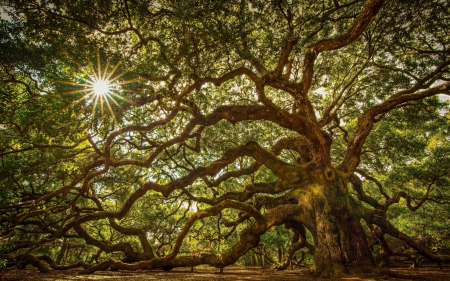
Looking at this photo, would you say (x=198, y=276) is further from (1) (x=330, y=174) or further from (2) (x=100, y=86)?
(2) (x=100, y=86)

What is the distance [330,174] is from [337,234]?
1927mm

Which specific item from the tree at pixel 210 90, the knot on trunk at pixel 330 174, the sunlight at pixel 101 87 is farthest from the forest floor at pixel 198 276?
the sunlight at pixel 101 87

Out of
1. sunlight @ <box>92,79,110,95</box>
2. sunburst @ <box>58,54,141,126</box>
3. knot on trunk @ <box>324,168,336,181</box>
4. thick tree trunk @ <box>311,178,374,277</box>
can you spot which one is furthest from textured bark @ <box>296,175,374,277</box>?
sunlight @ <box>92,79,110,95</box>

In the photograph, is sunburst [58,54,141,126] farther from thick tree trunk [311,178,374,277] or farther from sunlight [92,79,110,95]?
thick tree trunk [311,178,374,277]

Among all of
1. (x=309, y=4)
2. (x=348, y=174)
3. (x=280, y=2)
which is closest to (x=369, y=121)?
(x=348, y=174)

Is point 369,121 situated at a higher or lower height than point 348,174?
higher

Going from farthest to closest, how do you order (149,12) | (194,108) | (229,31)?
(194,108) → (149,12) → (229,31)

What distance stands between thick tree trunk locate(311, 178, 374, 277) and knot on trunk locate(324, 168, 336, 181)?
0.17 metres

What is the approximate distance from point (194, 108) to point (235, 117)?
4.60 ft

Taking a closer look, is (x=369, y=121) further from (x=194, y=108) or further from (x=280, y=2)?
(x=194, y=108)

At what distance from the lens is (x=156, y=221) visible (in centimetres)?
1608

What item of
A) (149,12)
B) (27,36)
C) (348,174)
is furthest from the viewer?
(348,174)

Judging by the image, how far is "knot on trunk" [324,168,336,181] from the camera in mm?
8023

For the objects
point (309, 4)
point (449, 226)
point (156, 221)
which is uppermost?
point (309, 4)
